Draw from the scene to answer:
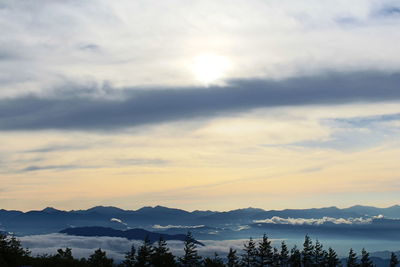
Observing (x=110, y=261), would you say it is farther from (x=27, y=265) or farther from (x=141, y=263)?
(x=141, y=263)

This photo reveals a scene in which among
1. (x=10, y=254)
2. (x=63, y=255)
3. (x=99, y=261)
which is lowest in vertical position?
(x=63, y=255)

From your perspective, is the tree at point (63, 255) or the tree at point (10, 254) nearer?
the tree at point (10, 254)

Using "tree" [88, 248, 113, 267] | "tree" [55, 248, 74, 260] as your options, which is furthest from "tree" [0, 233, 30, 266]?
"tree" [88, 248, 113, 267]

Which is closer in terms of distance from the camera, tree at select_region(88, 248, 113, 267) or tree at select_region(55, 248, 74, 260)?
tree at select_region(88, 248, 113, 267)

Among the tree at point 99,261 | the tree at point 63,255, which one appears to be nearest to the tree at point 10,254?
the tree at point 63,255

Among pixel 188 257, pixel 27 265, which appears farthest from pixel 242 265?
pixel 27 265

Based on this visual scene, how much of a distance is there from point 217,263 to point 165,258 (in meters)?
16.0

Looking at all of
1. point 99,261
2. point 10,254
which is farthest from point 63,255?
point 10,254

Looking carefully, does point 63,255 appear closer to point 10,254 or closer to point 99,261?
point 99,261

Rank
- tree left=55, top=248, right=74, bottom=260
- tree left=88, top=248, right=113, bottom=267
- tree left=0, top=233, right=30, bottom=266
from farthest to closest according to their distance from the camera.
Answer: tree left=55, top=248, right=74, bottom=260, tree left=88, top=248, right=113, bottom=267, tree left=0, top=233, right=30, bottom=266

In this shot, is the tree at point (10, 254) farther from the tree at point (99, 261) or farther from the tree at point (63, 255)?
the tree at point (99, 261)

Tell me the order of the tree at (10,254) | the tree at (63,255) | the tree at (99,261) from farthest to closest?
1. the tree at (63,255)
2. the tree at (99,261)
3. the tree at (10,254)

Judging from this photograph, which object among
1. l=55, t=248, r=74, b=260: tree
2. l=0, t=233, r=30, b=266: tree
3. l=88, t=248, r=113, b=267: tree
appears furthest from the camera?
l=55, t=248, r=74, b=260: tree

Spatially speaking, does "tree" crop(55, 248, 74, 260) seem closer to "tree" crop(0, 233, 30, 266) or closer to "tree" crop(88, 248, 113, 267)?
"tree" crop(88, 248, 113, 267)
